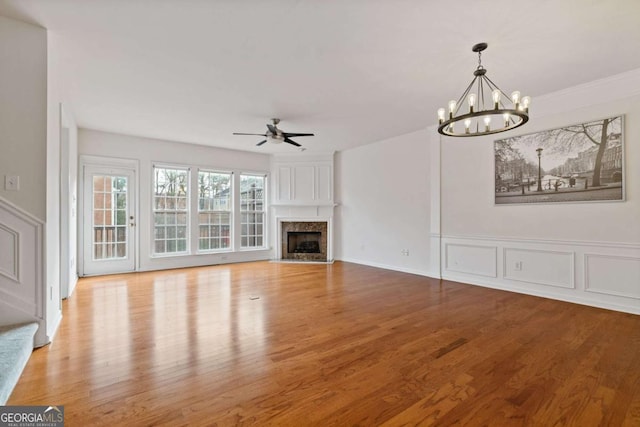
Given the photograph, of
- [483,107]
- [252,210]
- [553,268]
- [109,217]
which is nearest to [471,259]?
[553,268]

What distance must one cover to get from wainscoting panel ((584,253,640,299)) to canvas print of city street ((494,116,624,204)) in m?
0.77

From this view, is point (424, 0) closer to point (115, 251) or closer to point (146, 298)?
point (146, 298)

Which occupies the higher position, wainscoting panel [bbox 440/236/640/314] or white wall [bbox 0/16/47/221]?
white wall [bbox 0/16/47/221]

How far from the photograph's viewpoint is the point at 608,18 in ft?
7.97

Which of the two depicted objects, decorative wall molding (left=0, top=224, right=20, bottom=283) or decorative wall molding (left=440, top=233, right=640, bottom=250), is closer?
decorative wall molding (left=0, top=224, right=20, bottom=283)

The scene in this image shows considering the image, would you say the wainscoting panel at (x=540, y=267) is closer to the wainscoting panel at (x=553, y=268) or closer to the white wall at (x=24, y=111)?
the wainscoting panel at (x=553, y=268)

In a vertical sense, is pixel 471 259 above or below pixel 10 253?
below

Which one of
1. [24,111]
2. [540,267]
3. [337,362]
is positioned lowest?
[337,362]

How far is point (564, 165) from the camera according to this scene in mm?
3938

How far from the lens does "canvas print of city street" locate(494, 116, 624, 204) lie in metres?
3.57

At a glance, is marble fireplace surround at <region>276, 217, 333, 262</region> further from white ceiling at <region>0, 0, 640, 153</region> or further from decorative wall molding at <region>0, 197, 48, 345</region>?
decorative wall molding at <region>0, 197, 48, 345</region>

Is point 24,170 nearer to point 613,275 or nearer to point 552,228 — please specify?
point 552,228

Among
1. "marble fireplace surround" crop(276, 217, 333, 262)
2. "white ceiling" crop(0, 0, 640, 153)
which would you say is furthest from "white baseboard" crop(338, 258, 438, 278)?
"white ceiling" crop(0, 0, 640, 153)

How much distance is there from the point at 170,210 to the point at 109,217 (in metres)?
1.11
